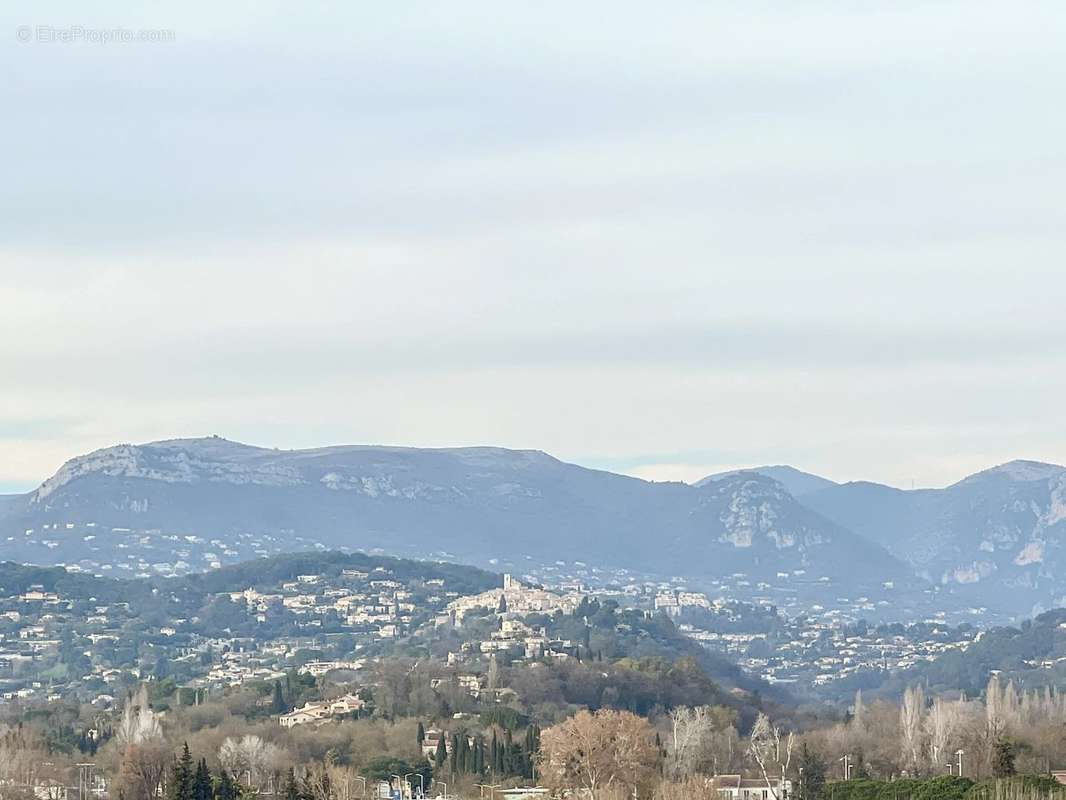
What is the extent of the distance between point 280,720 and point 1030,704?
59142 millimetres

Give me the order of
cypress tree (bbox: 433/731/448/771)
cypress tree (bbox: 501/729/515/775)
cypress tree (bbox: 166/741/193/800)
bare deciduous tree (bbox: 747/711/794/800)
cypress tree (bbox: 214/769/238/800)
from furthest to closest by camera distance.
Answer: cypress tree (bbox: 433/731/448/771), bare deciduous tree (bbox: 747/711/794/800), cypress tree (bbox: 501/729/515/775), cypress tree (bbox: 214/769/238/800), cypress tree (bbox: 166/741/193/800)

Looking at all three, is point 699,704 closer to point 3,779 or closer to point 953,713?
point 953,713

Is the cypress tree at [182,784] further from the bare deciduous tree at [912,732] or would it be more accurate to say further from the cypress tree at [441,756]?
the bare deciduous tree at [912,732]

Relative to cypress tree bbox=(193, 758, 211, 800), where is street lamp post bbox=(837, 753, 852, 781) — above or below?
below

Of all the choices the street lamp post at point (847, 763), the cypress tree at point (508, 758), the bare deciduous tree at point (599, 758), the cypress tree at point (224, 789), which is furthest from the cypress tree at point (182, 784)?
the street lamp post at point (847, 763)

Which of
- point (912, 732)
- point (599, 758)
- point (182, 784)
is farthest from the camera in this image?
point (912, 732)

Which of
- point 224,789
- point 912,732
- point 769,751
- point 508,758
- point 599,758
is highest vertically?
point 599,758

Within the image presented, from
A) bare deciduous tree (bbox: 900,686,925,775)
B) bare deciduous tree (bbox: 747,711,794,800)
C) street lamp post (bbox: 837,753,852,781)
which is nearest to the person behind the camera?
bare deciduous tree (bbox: 747,711,794,800)

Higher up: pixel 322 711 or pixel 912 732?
pixel 322 711

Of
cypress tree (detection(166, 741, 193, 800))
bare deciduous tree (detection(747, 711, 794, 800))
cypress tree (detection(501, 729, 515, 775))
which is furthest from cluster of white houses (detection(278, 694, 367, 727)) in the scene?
cypress tree (detection(166, 741, 193, 800))

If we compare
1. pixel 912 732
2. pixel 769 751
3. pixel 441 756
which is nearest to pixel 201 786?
pixel 441 756

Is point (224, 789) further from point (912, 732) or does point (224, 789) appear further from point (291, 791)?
point (912, 732)

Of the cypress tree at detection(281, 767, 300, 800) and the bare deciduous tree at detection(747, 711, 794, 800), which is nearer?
the cypress tree at detection(281, 767, 300, 800)

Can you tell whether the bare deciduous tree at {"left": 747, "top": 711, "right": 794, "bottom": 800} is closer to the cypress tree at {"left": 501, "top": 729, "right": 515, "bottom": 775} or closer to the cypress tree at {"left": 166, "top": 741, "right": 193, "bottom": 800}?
the cypress tree at {"left": 501, "top": 729, "right": 515, "bottom": 775}
